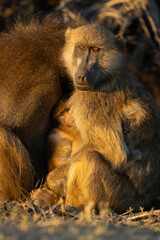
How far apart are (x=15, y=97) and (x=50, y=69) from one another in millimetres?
459

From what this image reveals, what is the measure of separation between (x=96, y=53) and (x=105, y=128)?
686mm

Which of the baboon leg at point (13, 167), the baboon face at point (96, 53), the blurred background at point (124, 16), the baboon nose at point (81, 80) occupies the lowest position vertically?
the baboon leg at point (13, 167)

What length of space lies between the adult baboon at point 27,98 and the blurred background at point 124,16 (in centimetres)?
143

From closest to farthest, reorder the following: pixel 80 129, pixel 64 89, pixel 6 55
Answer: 1. pixel 80 129
2. pixel 6 55
3. pixel 64 89

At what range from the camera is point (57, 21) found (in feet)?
14.6

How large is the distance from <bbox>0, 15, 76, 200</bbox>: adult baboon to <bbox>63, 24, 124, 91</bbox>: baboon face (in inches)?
10.8

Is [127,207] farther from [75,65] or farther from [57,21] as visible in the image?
[57,21]

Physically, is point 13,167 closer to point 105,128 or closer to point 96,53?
point 105,128

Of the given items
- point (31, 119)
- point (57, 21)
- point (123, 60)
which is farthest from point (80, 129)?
point (57, 21)

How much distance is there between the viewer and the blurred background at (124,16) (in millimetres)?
5793

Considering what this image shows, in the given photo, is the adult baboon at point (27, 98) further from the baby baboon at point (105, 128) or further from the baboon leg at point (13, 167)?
the baby baboon at point (105, 128)

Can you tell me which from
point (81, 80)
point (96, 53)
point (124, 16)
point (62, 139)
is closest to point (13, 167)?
point (62, 139)

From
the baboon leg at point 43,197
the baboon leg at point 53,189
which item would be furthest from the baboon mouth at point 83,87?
the baboon leg at point 43,197

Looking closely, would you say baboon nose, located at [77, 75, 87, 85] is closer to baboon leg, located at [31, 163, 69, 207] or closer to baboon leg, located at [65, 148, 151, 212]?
baboon leg, located at [65, 148, 151, 212]
